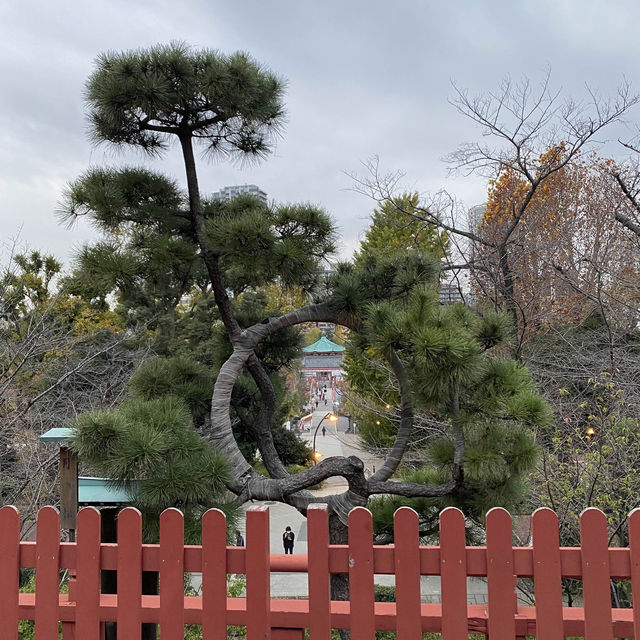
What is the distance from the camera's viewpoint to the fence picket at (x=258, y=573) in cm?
162

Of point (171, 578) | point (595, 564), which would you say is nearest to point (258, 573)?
point (171, 578)

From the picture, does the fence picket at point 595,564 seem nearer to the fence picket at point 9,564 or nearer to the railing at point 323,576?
the railing at point 323,576

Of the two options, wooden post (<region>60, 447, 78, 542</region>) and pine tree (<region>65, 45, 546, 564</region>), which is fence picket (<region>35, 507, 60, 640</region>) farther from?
pine tree (<region>65, 45, 546, 564</region>)

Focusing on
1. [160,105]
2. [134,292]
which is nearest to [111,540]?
[134,292]

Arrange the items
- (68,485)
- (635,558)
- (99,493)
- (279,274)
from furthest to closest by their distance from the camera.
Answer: (279,274), (99,493), (68,485), (635,558)

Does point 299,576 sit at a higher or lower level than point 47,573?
lower

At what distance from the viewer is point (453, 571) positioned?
156cm

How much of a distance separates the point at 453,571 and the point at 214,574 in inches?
32.4

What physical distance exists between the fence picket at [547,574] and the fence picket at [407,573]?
1.26 ft

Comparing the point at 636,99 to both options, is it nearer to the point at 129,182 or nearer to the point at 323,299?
the point at 323,299

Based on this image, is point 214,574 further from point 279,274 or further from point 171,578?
point 279,274

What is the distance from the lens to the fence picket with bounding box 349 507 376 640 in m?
1.59

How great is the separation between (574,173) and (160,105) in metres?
13.4

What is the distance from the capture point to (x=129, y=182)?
3.00 metres
